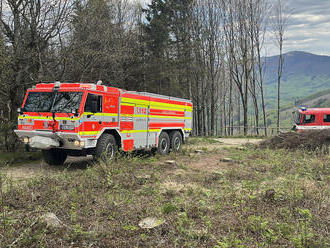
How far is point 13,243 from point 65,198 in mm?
1944

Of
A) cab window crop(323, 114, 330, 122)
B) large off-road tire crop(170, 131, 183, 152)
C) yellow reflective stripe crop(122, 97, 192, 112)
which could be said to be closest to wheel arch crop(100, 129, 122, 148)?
yellow reflective stripe crop(122, 97, 192, 112)

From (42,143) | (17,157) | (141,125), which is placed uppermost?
(141,125)

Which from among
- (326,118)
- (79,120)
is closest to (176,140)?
(79,120)

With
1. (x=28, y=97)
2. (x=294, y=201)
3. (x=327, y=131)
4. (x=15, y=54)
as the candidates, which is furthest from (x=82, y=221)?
(x=327, y=131)

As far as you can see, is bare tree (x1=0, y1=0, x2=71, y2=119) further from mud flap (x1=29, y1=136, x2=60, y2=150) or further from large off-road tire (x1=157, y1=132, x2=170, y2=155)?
large off-road tire (x1=157, y1=132, x2=170, y2=155)

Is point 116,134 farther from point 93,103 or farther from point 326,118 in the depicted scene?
point 326,118

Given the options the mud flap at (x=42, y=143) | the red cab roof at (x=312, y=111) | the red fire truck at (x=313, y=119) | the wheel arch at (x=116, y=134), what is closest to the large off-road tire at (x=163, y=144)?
the wheel arch at (x=116, y=134)

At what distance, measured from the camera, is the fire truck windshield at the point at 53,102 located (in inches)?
355

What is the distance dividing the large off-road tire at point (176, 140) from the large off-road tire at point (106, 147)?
14.7 feet

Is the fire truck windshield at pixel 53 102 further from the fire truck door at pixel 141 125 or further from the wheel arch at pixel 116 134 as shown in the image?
the fire truck door at pixel 141 125

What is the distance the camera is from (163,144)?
13508 mm

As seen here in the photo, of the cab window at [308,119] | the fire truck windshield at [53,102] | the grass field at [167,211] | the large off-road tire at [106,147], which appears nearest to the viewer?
the grass field at [167,211]

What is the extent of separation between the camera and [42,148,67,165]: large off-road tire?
33.0 feet

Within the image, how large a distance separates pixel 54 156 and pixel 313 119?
1884 centimetres
